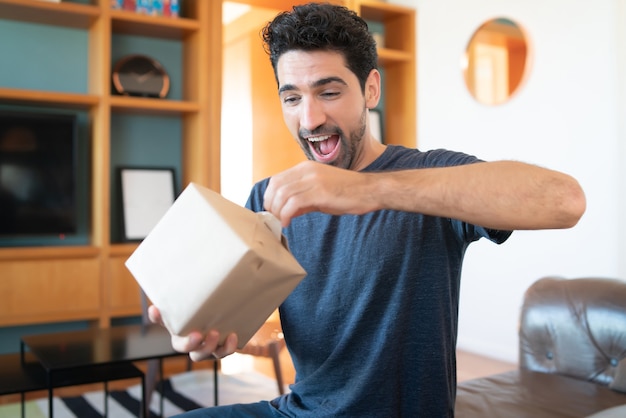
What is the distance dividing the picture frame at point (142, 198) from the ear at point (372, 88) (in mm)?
2714

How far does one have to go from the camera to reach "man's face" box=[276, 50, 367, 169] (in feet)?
4.45

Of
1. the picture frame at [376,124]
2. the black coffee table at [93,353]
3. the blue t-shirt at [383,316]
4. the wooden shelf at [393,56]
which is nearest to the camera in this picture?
the blue t-shirt at [383,316]

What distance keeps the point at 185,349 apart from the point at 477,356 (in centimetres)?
370

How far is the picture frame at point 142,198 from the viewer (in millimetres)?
3992

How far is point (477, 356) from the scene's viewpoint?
4.42m

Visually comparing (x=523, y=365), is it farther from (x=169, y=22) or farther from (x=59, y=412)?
(x=169, y=22)

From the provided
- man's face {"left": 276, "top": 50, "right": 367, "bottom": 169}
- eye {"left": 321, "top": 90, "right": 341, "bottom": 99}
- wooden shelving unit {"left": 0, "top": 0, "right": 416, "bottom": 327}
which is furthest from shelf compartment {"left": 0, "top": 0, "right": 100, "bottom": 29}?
eye {"left": 321, "top": 90, "right": 341, "bottom": 99}

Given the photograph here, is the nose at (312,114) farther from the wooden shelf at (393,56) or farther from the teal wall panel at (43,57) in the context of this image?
the wooden shelf at (393,56)

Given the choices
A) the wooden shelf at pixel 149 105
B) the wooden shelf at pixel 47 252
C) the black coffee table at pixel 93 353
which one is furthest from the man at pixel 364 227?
the wooden shelf at pixel 149 105

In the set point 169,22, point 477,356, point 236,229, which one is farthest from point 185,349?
point 477,356

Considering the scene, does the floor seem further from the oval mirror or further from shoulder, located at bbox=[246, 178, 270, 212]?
shoulder, located at bbox=[246, 178, 270, 212]

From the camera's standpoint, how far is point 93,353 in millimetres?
2500

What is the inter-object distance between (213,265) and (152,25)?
10.8 ft

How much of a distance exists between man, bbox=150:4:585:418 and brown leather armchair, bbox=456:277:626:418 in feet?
2.34
